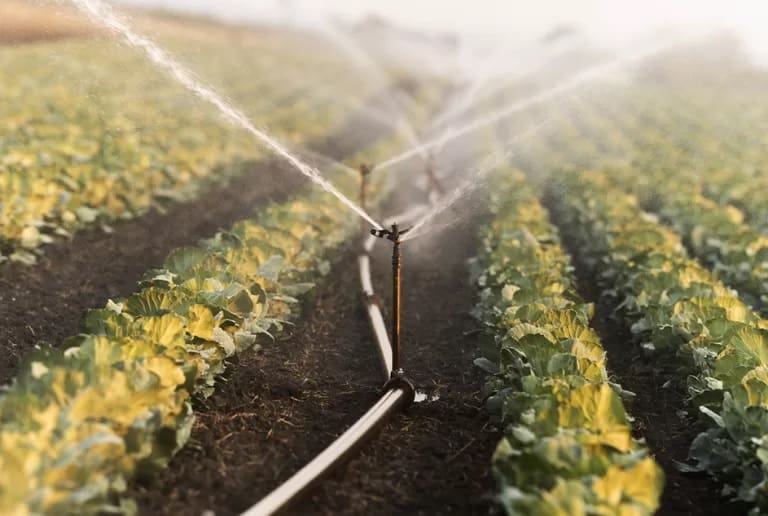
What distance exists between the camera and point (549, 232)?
33.2 feet

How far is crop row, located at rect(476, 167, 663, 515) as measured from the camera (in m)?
3.59

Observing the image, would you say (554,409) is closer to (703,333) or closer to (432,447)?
(432,447)

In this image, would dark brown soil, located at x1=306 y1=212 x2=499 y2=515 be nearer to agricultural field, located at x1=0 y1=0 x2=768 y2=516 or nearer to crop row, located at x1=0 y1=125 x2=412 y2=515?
agricultural field, located at x1=0 y1=0 x2=768 y2=516

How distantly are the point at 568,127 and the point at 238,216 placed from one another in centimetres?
1602

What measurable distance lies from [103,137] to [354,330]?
322 inches

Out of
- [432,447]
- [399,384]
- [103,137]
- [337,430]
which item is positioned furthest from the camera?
[103,137]

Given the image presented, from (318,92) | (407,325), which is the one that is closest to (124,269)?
(407,325)

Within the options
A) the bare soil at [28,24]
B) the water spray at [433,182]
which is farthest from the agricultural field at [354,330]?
the bare soil at [28,24]

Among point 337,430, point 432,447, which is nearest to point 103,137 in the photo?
point 337,430

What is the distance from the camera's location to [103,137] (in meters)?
13.7

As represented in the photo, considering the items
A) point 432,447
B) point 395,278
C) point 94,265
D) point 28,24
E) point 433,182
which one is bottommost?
point 432,447

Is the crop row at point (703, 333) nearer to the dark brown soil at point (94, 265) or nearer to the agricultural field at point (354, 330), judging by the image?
the agricultural field at point (354, 330)

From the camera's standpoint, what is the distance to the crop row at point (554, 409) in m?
3.59

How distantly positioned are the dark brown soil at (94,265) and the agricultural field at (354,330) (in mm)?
41
